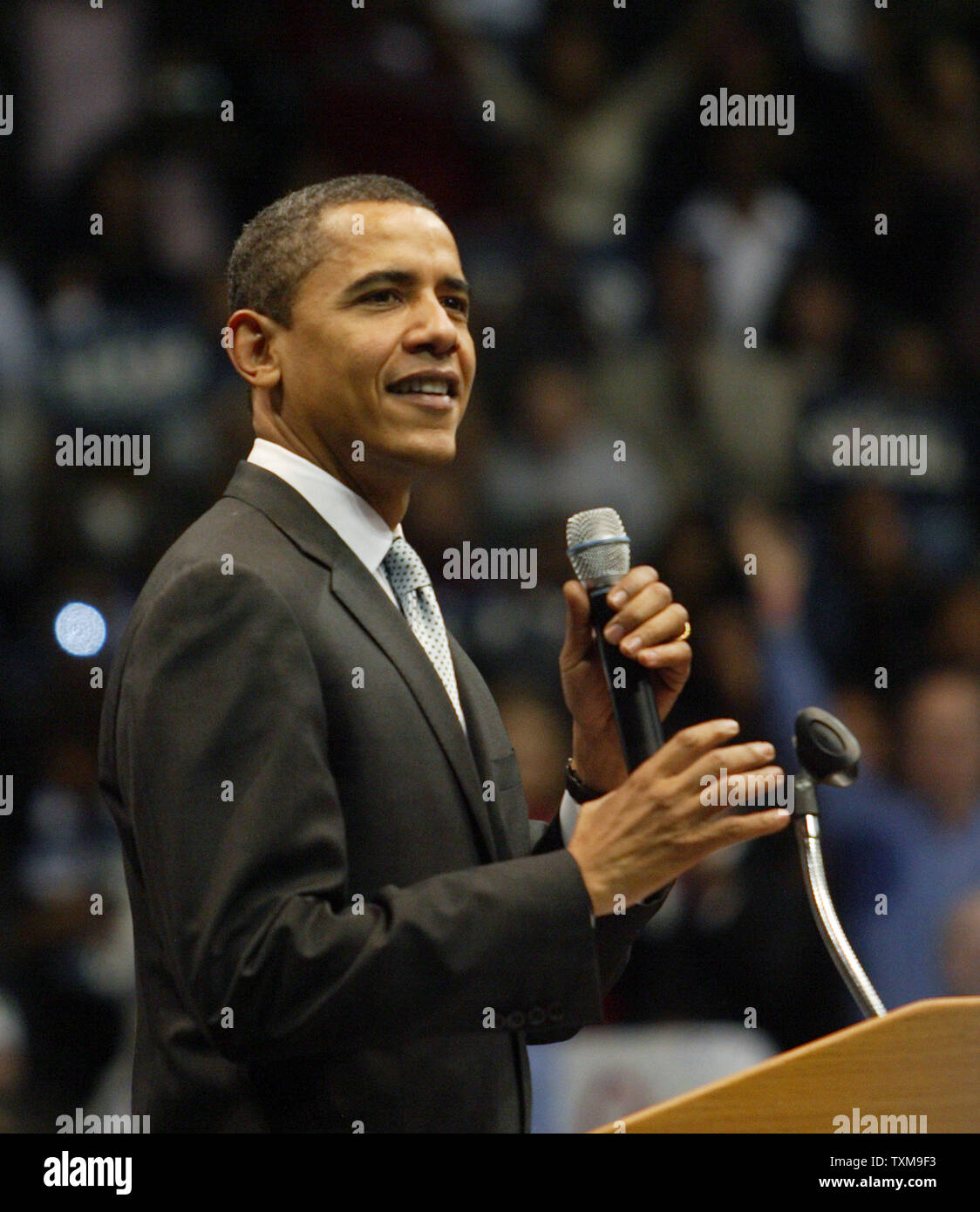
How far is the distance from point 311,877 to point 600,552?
16.7 inches

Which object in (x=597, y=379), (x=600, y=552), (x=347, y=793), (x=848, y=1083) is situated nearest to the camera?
(x=848, y=1083)

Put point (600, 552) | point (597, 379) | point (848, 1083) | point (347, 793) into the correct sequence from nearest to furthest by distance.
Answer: point (848, 1083) → point (347, 793) → point (600, 552) → point (597, 379)

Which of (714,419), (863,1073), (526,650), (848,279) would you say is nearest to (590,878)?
(863,1073)

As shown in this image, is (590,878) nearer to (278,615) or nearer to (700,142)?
(278,615)

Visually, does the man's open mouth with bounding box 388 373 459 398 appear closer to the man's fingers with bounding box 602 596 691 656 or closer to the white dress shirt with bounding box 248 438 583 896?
the white dress shirt with bounding box 248 438 583 896

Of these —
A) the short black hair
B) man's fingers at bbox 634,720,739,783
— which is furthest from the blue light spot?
man's fingers at bbox 634,720,739,783

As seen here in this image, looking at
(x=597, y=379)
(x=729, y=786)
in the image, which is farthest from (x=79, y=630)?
(x=729, y=786)

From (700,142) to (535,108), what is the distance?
1.39ft

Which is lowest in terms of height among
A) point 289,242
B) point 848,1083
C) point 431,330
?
point 848,1083

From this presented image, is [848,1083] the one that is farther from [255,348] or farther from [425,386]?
[255,348]

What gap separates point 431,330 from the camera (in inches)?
63.8

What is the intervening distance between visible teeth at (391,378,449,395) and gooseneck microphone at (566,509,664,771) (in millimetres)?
181

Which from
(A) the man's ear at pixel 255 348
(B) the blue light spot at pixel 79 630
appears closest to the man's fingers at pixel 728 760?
(A) the man's ear at pixel 255 348

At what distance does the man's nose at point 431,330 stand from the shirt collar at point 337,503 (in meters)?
0.15
